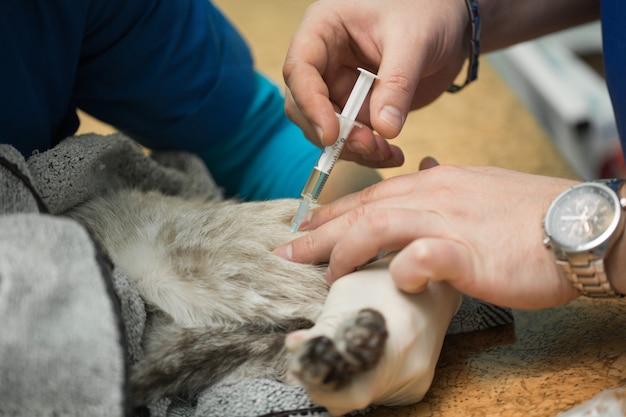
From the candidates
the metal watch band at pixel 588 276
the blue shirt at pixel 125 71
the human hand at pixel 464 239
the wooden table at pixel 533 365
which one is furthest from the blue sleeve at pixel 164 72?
the metal watch band at pixel 588 276

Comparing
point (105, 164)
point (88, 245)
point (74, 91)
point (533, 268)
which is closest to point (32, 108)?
point (105, 164)

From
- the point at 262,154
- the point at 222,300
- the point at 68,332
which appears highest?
the point at 68,332

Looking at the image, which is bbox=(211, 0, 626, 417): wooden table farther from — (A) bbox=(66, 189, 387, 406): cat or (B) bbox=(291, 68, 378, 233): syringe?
(B) bbox=(291, 68, 378, 233): syringe

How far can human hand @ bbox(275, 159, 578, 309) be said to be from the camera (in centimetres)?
67

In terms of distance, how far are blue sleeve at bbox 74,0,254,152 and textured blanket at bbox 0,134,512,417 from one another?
0.42 m

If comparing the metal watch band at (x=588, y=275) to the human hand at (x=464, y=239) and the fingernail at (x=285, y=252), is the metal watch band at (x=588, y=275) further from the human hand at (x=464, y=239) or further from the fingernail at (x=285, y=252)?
the fingernail at (x=285, y=252)

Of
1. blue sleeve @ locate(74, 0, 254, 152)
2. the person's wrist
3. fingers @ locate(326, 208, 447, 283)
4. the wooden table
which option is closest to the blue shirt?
blue sleeve @ locate(74, 0, 254, 152)

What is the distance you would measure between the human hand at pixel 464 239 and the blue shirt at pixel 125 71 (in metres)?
0.46

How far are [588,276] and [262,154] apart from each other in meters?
0.76

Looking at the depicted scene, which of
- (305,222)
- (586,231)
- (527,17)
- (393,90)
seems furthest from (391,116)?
(527,17)

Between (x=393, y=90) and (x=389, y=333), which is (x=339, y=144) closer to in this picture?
(x=393, y=90)

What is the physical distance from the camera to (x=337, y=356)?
1.95 ft

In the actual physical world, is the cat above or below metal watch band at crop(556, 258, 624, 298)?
below

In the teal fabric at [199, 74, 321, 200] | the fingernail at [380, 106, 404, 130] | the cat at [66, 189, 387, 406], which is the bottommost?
the teal fabric at [199, 74, 321, 200]
